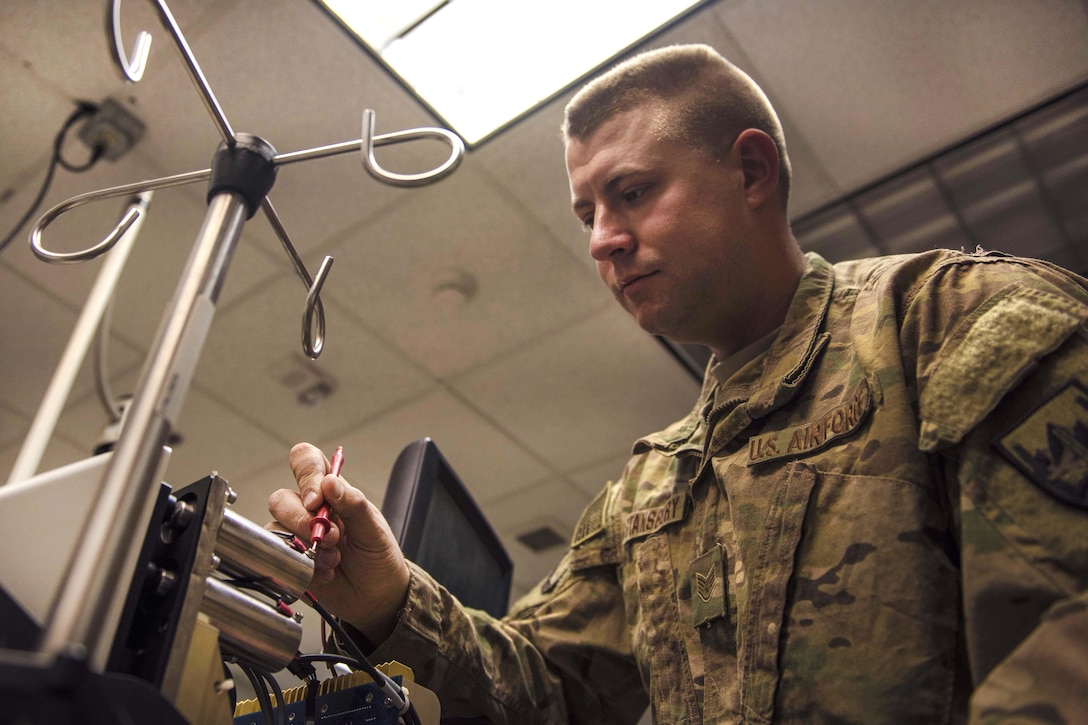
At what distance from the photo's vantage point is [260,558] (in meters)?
0.54

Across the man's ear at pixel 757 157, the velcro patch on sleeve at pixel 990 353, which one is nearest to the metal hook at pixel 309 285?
the velcro patch on sleeve at pixel 990 353

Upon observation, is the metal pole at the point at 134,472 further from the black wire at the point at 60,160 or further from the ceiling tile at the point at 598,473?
the ceiling tile at the point at 598,473

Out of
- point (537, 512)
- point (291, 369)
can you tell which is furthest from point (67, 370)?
point (537, 512)

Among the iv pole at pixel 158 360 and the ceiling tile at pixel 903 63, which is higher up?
the ceiling tile at pixel 903 63

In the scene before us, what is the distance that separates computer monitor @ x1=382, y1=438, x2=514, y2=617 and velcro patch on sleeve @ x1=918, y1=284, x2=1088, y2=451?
626 millimetres

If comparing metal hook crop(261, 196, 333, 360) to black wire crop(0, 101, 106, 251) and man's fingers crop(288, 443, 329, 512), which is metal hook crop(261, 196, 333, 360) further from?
black wire crop(0, 101, 106, 251)

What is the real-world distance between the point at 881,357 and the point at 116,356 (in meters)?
2.39

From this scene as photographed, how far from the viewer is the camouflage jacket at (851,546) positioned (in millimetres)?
546

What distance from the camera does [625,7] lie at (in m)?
1.56

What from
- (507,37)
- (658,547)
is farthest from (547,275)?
(658,547)

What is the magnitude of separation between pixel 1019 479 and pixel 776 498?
24cm

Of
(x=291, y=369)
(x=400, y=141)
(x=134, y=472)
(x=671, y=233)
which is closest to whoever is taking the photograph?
(x=134, y=472)

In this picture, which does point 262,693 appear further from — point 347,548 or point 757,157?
point 757,157

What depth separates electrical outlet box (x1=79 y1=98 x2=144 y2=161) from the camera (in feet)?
5.84
